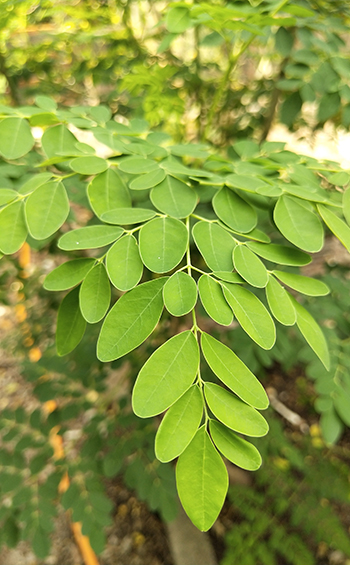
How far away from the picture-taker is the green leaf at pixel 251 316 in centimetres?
48

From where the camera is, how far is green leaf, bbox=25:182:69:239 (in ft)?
1.83

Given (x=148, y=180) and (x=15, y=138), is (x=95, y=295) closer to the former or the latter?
(x=148, y=180)

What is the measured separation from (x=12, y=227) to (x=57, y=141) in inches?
7.9

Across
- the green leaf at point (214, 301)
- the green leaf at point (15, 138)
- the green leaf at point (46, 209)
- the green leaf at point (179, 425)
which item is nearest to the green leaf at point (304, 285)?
the green leaf at point (214, 301)

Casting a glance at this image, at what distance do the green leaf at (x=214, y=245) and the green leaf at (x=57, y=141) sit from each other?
28 cm

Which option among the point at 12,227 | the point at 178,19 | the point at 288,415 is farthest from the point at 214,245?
the point at 288,415

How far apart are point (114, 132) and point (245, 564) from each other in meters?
1.27

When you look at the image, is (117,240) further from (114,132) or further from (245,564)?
(245,564)

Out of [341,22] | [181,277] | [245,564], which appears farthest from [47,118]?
[245,564]

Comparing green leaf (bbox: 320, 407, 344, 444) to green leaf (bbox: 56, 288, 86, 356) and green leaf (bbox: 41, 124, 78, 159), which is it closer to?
green leaf (bbox: 56, 288, 86, 356)

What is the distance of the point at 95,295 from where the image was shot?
0.52 meters

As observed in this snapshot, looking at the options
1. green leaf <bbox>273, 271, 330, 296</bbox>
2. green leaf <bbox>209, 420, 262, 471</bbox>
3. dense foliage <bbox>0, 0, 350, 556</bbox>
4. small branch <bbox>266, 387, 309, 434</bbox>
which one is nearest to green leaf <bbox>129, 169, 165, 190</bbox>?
dense foliage <bbox>0, 0, 350, 556</bbox>

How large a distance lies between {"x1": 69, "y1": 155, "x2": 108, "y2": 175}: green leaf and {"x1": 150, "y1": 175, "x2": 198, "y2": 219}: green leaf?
9 centimetres

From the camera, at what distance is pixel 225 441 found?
1.42ft
